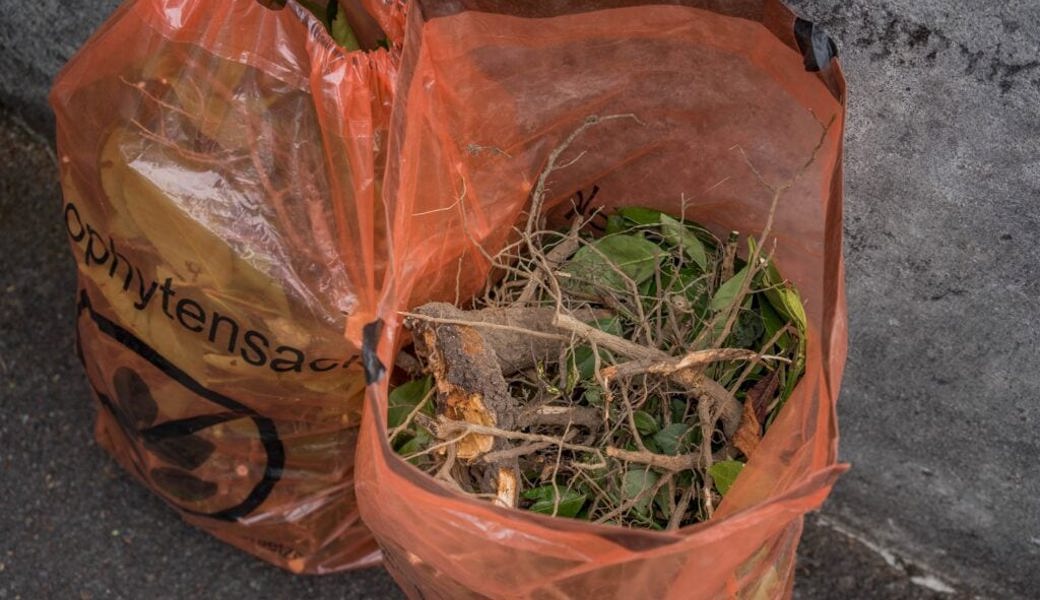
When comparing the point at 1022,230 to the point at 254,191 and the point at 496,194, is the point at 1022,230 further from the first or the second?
the point at 254,191

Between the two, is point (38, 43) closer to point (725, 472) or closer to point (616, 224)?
point (616, 224)

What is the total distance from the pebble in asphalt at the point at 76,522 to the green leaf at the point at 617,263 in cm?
53

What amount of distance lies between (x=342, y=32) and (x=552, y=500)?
47cm

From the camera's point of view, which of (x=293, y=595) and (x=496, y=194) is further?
(x=293, y=595)

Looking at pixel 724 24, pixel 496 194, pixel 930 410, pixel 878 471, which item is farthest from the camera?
pixel 878 471

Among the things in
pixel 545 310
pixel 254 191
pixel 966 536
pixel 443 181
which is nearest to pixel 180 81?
pixel 254 191

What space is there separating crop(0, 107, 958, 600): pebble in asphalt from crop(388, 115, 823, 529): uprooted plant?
46 cm

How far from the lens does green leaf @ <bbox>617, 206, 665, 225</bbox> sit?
1021 mm

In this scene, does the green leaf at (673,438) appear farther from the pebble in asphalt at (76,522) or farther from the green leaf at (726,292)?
the pebble in asphalt at (76,522)

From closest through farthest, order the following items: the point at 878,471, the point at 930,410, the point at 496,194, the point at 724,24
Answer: the point at 724,24, the point at 496,194, the point at 930,410, the point at 878,471

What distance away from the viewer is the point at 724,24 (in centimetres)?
88

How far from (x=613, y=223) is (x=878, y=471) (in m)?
0.52

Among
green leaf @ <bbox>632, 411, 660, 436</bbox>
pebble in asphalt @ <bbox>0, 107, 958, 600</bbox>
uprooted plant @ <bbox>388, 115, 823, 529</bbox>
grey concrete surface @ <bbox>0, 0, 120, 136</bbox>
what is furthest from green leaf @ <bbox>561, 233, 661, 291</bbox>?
Answer: grey concrete surface @ <bbox>0, 0, 120, 136</bbox>

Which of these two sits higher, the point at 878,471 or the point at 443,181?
the point at 443,181
